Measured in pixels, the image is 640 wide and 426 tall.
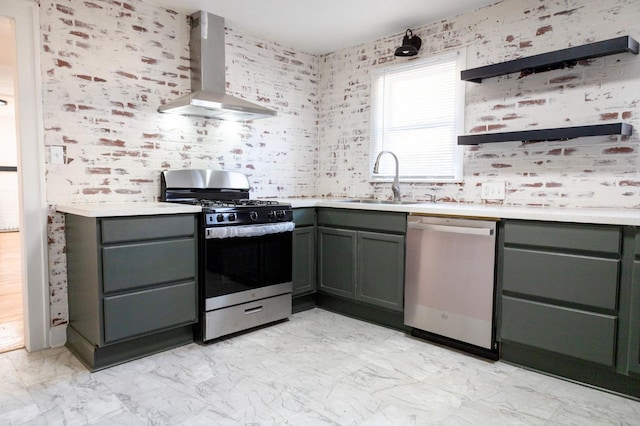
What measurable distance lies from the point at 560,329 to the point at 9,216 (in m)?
9.49

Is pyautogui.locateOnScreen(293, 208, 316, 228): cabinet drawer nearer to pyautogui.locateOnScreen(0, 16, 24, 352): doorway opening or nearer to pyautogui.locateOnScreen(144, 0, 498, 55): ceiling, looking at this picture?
pyautogui.locateOnScreen(144, 0, 498, 55): ceiling

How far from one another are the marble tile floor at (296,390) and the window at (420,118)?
1.54 meters

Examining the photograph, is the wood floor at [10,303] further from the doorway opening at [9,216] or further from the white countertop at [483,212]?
the white countertop at [483,212]

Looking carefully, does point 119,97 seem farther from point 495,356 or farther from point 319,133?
point 495,356

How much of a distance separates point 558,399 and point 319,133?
323 cm

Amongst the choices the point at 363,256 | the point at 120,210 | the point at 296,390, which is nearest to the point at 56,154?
the point at 120,210

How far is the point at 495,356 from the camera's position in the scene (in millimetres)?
2666

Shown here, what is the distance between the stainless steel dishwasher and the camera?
8.69ft

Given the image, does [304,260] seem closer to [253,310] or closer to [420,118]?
[253,310]

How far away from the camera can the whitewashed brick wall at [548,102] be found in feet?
8.67

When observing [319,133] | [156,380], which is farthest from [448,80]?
[156,380]

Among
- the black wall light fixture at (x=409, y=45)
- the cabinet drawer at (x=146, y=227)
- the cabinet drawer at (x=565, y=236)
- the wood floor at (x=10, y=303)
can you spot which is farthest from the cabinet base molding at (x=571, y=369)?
the wood floor at (x=10, y=303)

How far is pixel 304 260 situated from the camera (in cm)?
362

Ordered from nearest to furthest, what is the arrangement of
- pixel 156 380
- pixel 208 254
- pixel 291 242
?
1. pixel 156 380
2. pixel 208 254
3. pixel 291 242
